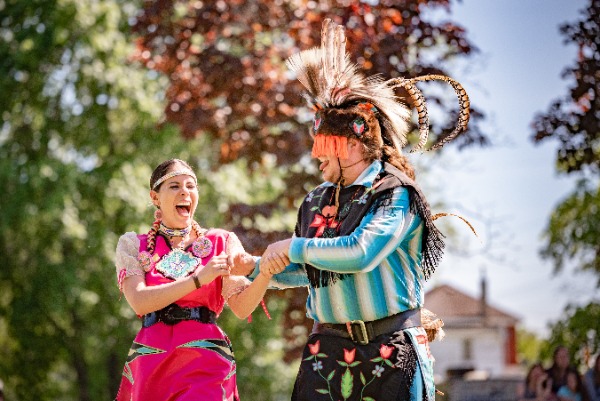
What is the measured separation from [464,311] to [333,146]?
2006 inches

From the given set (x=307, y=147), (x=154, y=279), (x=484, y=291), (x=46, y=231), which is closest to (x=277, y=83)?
(x=307, y=147)

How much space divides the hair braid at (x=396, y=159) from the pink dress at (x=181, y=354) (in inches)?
32.9

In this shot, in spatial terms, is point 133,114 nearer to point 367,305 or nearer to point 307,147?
point 307,147

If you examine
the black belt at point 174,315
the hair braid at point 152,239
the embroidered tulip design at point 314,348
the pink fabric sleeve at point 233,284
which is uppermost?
the hair braid at point 152,239

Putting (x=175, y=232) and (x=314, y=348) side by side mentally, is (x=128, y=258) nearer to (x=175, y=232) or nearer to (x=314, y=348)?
(x=175, y=232)

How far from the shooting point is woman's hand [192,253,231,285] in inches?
177

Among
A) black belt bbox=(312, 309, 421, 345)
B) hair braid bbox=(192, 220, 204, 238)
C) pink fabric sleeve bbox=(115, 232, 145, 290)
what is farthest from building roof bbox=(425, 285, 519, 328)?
black belt bbox=(312, 309, 421, 345)

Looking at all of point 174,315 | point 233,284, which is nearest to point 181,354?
point 174,315

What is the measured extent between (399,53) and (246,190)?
8634 mm

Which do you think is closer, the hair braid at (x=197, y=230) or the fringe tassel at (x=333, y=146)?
the fringe tassel at (x=333, y=146)

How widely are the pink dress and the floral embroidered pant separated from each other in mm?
467

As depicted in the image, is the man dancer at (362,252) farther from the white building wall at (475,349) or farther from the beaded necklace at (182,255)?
the white building wall at (475,349)

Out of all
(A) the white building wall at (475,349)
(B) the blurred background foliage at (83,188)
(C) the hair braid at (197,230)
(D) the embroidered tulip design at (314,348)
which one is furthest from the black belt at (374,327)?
(A) the white building wall at (475,349)

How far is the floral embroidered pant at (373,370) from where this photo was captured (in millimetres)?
4160
